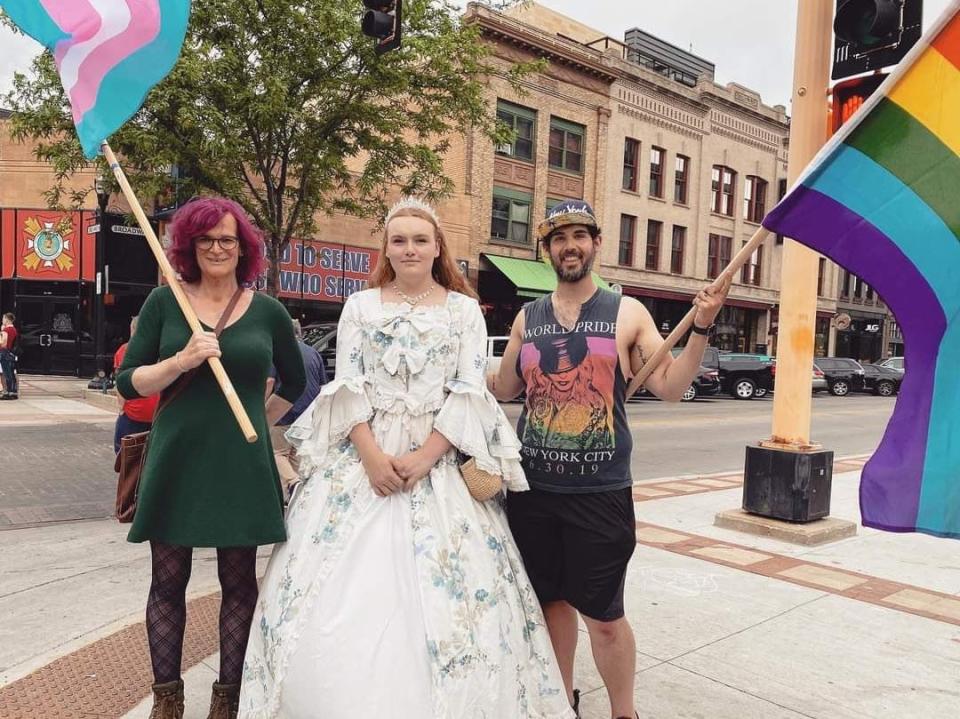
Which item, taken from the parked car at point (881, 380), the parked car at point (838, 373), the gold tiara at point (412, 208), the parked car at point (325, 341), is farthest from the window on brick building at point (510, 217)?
the gold tiara at point (412, 208)

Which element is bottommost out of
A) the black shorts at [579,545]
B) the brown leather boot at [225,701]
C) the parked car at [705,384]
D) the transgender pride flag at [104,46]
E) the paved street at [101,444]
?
the paved street at [101,444]

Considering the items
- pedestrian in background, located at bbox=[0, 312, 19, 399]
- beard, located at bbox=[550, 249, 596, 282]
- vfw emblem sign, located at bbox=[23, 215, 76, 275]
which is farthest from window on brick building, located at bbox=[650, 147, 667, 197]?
beard, located at bbox=[550, 249, 596, 282]

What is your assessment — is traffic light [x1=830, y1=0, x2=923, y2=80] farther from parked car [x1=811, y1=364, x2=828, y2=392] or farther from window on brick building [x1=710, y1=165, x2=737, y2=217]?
window on brick building [x1=710, y1=165, x2=737, y2=217]

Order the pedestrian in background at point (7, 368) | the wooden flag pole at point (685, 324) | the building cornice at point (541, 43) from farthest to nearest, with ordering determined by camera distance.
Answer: the building cornice at point (541, 43) → the pedestrian in background at point (7, 368) → the wooden flag pole at point (685, 324)

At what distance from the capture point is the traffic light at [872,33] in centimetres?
440

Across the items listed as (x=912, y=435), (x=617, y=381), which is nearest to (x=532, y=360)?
(x=617, y=381)

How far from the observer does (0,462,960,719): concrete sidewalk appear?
3.31m

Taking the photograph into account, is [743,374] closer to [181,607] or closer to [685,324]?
[685,324]

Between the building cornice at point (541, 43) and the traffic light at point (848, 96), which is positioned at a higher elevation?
the building cornice at point (541, 43)

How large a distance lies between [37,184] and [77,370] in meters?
4.94

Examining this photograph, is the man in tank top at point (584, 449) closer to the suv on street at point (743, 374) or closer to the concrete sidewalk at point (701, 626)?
the concrete sidewalk at point (701, 626)

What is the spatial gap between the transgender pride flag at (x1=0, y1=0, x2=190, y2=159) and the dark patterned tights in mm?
1598

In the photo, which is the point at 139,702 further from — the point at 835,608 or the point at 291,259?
the point at 291,259

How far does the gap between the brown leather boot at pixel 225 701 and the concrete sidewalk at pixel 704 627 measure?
23cm
